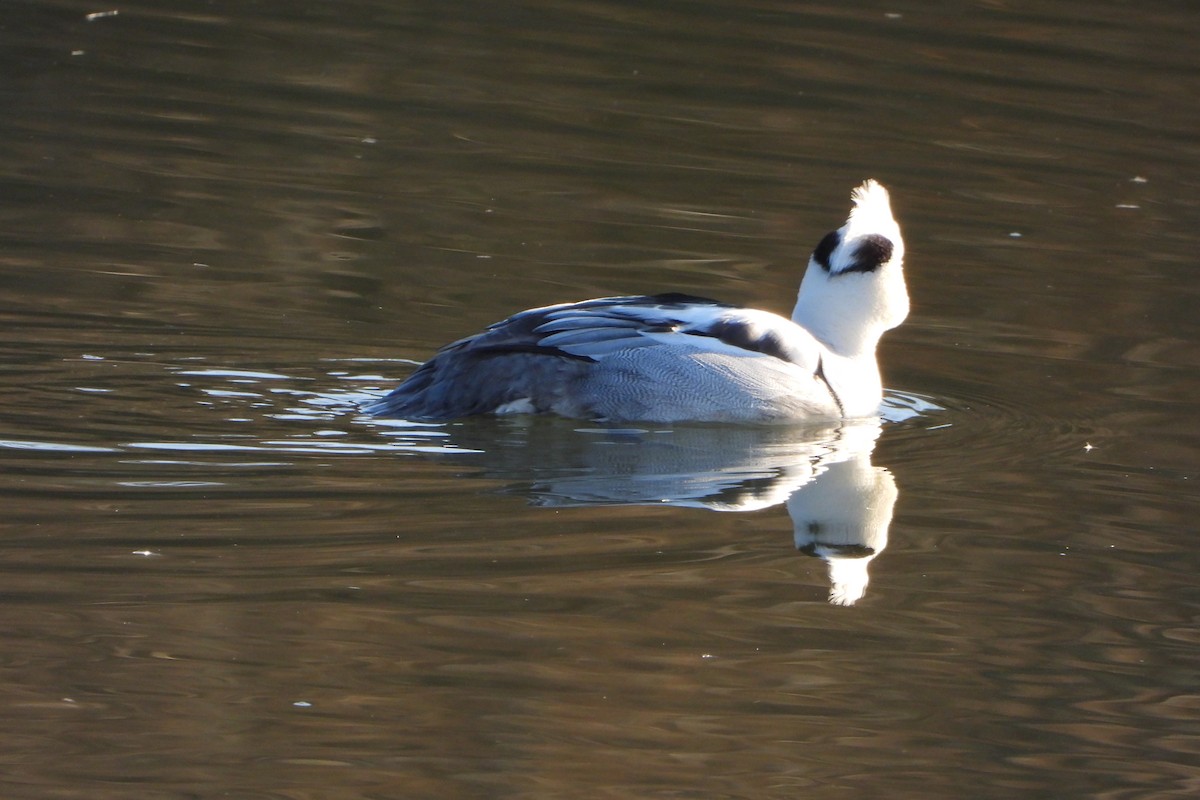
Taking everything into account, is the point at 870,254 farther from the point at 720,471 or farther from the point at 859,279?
the point at 720,471

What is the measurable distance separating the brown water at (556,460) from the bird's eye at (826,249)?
0.74 meters

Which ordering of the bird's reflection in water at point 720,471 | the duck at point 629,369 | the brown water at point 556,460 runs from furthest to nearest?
the duck at point 629,369 < the bird's reflection in water at point 720,471 < the brown water at point 556,460

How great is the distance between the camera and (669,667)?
199 inches

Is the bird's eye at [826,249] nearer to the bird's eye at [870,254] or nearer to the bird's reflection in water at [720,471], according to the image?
the bird's eye at [870,254]

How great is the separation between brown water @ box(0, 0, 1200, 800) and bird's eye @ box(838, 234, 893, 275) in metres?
0.66

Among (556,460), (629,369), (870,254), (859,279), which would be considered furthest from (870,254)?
(556,460)

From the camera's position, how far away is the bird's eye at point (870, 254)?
7820mm

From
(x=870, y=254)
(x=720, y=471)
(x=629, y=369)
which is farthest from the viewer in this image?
(x=870, y=254)

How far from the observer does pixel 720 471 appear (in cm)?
690

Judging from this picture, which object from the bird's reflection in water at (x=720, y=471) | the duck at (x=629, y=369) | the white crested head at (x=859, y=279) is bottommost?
the bird's reflection in water at (x=720, y=471)

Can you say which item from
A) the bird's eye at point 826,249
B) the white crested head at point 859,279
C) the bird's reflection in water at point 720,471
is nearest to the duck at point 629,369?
the bird's reflection in water at point 720,471

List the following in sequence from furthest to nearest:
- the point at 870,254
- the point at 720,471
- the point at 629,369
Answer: the point at 870,254 < the point at 629,369 < the point at 720,471

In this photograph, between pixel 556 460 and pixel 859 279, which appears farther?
pixel 859 279

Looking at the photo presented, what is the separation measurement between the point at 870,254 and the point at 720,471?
1447 mm
